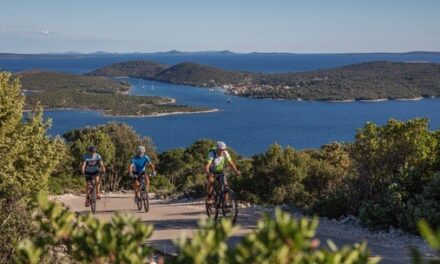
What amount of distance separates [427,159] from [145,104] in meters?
133

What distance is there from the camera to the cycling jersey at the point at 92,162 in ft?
37.4

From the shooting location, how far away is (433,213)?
29.8 ft

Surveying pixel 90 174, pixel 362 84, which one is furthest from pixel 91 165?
pixel 362 84

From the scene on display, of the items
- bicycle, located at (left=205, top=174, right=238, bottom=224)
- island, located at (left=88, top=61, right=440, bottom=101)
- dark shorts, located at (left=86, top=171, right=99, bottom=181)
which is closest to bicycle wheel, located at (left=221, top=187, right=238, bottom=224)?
bicycle, located at (left=205, top=174, right=238, bottom=224)

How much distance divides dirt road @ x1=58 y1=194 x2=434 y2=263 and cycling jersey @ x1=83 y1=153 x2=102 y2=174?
84 centimetres

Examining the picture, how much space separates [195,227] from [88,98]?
136713 mm

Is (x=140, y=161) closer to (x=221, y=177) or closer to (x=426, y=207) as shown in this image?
(x=221, y=177)

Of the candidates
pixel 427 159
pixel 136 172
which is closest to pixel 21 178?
pixel 136 172

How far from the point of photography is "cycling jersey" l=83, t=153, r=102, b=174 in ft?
37.4

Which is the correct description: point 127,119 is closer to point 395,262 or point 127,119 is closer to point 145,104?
point 145,104

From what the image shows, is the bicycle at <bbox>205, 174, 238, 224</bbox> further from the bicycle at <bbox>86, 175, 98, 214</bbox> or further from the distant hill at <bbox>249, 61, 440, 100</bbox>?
the distant hill at <bbox>249, 61, 440, 100</bbox>

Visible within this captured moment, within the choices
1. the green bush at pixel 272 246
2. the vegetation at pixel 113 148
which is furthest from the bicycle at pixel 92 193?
the green bush at pixel 272 246

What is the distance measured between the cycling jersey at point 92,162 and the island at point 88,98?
362ft

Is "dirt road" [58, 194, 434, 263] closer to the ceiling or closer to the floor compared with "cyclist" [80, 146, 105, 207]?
closer to the floor
